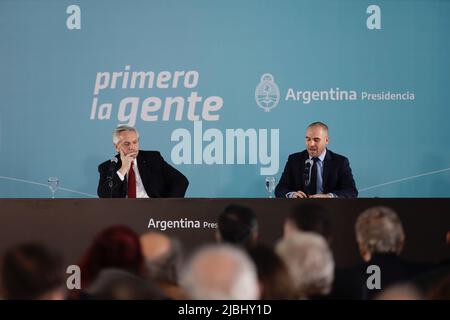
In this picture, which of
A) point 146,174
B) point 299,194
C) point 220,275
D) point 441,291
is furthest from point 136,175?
point 441,291

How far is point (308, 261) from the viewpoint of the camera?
3.14m

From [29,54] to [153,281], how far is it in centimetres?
365

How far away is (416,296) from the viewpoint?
10.3ft

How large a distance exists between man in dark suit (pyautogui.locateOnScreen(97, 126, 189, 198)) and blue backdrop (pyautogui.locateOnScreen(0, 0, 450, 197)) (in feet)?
3.20

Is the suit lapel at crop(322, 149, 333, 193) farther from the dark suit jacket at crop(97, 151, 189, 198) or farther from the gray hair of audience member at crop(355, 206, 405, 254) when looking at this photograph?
the gray hair of audience member at crop(355, 206, 405, 254)

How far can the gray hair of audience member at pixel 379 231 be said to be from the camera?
3.18m

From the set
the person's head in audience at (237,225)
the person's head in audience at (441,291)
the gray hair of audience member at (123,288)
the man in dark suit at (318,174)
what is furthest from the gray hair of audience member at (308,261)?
the man in dark suit at (318,174)

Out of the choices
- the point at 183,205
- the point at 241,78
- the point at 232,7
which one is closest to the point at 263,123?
the point at 241,78

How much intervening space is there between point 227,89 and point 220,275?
10.7 feet

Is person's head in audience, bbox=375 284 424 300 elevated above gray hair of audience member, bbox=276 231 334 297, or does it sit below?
below

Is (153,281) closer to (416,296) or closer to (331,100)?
(416,296)

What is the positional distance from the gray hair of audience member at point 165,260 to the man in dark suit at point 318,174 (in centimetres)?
193

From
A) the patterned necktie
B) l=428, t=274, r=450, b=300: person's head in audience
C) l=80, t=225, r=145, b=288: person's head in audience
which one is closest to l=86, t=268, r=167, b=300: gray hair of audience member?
l=80, t=225, r=145, b=288: person's head in audience

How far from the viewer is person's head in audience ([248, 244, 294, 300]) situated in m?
3.09
